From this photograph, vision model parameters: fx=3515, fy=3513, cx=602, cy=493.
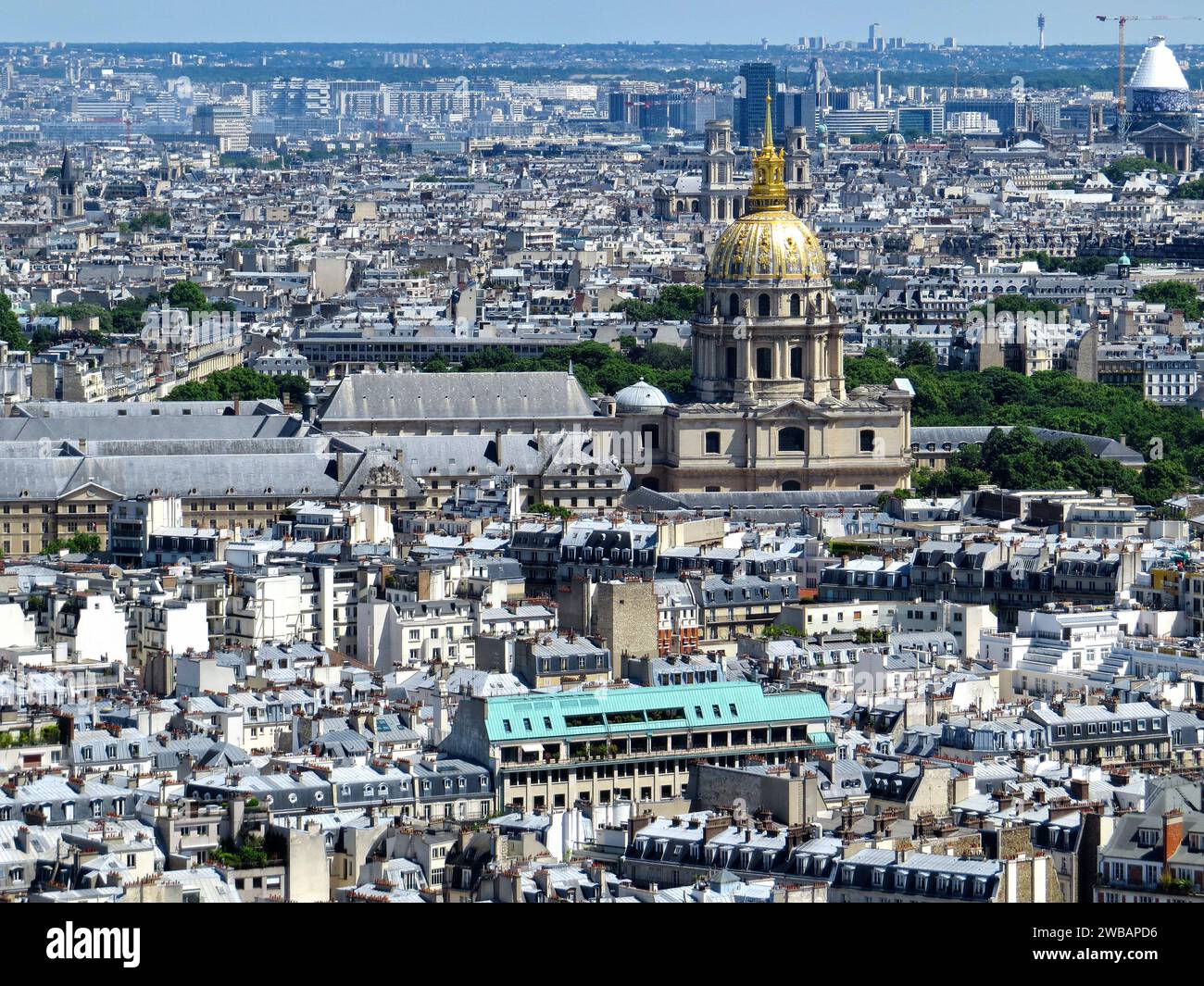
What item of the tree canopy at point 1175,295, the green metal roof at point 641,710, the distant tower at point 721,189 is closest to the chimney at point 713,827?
the green metal roof at point 641,710

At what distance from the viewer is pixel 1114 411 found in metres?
76.1

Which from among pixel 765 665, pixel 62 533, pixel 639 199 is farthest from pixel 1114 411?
pixel 639 199

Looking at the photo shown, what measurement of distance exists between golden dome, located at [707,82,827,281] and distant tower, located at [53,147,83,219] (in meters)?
116

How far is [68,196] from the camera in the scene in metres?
183

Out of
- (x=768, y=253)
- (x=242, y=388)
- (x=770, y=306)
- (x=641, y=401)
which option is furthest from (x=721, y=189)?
A: (x=770, y=306)

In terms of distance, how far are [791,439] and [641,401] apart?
3.25 metres

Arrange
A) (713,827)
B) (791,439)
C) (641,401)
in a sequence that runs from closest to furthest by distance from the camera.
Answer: (713,827) → (791,439) → (641,401)

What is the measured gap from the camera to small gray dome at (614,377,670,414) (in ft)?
215

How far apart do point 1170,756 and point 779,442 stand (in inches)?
1355

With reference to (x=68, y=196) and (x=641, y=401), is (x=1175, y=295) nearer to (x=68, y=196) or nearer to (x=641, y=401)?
(x=641, y=401)

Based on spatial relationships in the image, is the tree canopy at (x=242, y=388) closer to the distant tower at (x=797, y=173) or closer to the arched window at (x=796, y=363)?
the arched window at (x=796, y=363)

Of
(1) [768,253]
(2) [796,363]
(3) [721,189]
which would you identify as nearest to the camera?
(1) [768,253]

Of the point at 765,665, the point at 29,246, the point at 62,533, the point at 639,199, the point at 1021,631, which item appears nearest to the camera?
the point at 765,665
